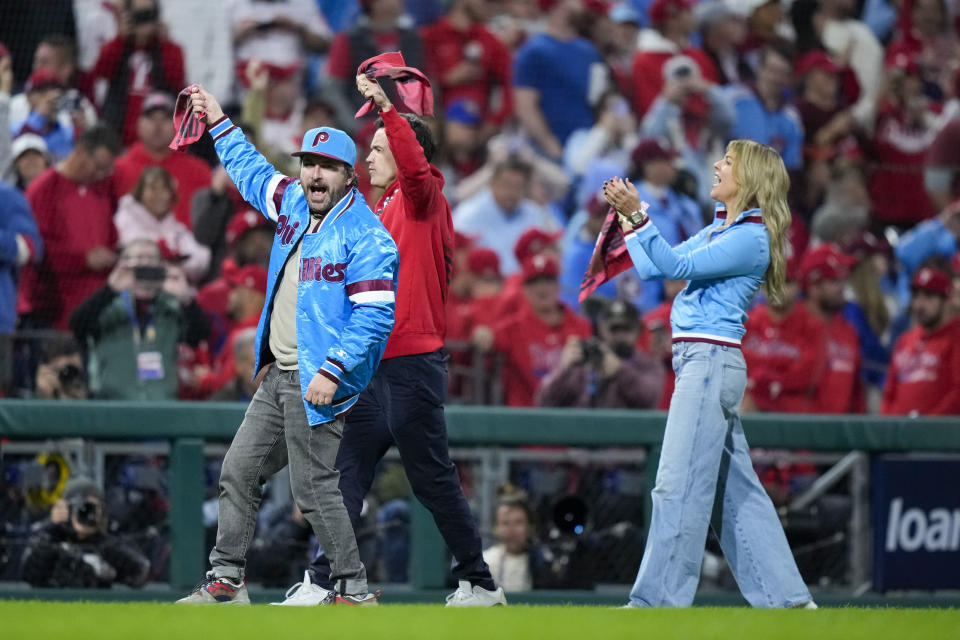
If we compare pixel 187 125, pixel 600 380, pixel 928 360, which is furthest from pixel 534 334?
pixel 187 125

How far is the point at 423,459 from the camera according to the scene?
19.4ft

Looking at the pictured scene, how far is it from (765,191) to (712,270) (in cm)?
43

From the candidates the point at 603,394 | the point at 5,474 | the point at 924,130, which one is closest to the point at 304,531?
the point at 5,474

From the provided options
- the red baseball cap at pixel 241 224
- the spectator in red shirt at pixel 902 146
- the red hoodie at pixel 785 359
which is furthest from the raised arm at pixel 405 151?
the spectator in red shirt at pixel 902 146

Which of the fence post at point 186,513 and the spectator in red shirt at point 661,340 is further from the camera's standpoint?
the spectator in red shirt at point 661,340

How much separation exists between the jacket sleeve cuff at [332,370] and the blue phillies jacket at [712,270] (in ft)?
4.02

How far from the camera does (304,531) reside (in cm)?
771

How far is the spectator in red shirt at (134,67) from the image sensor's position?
10930 mm

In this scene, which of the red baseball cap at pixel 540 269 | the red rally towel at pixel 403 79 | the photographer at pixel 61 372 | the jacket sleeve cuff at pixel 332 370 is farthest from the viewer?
the red baseball cap at pixel 540 269

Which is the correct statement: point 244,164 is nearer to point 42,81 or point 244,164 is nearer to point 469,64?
point 42,81

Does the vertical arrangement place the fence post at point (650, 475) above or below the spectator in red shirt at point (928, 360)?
below

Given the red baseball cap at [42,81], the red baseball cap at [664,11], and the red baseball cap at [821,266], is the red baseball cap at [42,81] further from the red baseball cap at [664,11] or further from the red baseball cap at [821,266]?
the red baseball cap at [821,266]

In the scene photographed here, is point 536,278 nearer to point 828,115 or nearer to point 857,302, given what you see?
point 857,302

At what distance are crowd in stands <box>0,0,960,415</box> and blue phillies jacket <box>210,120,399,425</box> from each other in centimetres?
313
